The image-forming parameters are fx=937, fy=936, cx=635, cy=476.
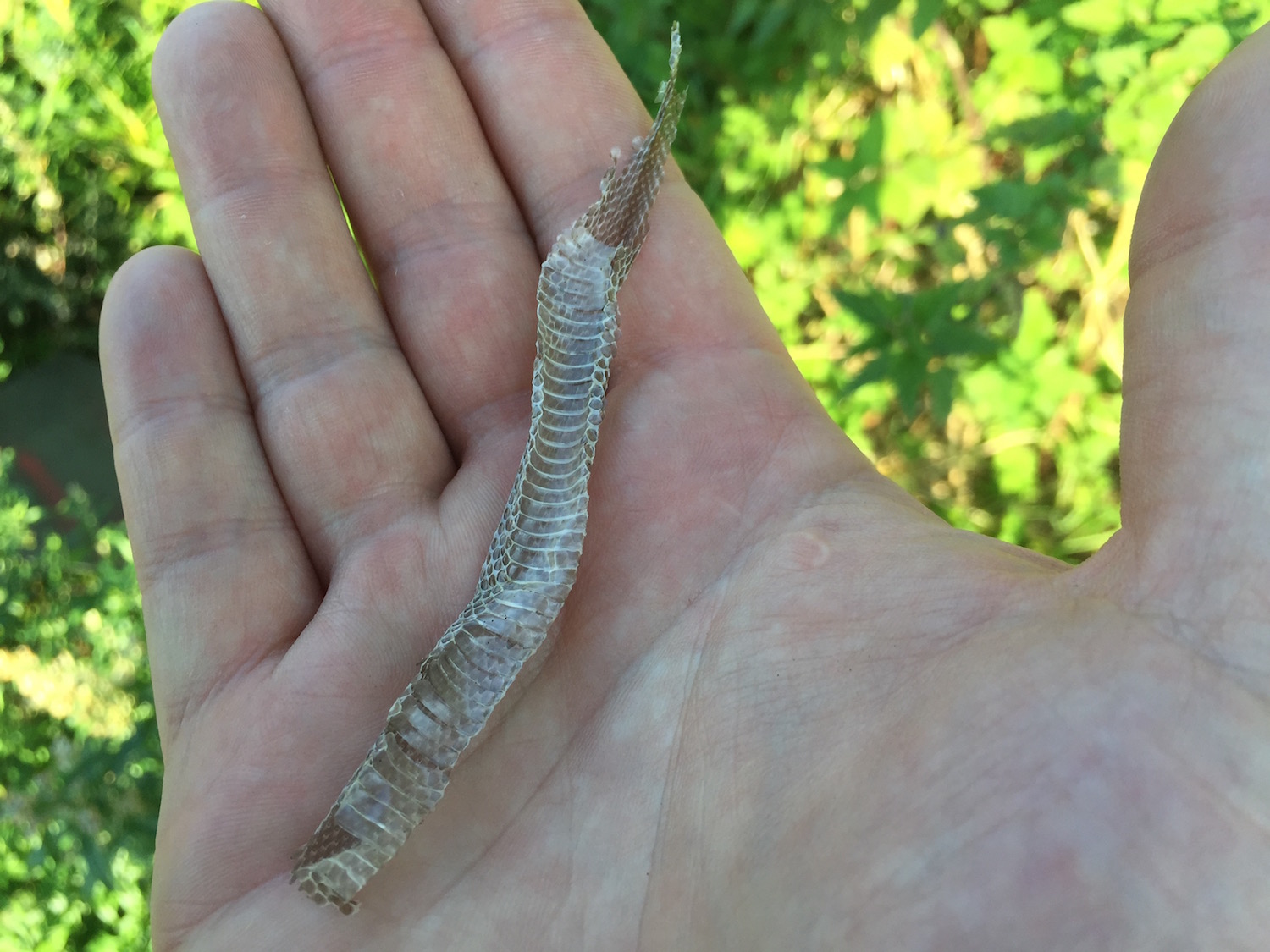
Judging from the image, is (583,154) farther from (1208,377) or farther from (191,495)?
(1208,377)

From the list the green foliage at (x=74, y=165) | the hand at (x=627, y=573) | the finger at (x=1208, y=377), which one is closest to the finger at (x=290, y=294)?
the hand at (x=627, y=573)

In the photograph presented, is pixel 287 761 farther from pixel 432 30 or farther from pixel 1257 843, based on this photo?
pixel 432 30

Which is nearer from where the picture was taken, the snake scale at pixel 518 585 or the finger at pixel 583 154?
the snake scale at pixel 518 585

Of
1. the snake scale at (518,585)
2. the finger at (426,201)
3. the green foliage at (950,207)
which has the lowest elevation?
the green foliage at (950,207)

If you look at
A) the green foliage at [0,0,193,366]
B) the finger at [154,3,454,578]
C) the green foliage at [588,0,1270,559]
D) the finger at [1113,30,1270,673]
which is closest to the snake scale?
the finger at [154,3,454,578]

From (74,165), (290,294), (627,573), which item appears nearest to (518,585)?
(627,573)

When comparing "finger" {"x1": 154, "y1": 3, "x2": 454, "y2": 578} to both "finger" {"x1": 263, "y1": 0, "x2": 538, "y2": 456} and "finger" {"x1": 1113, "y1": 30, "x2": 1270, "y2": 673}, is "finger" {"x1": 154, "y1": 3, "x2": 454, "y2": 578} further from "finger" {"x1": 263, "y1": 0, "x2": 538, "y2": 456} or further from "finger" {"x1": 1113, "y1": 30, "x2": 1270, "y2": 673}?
"finger" {"x1": 1113, "y1": 30, "x2": 1270, "y2": 673}

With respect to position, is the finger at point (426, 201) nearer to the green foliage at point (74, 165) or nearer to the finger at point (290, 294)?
the finger at point (290, 294)
